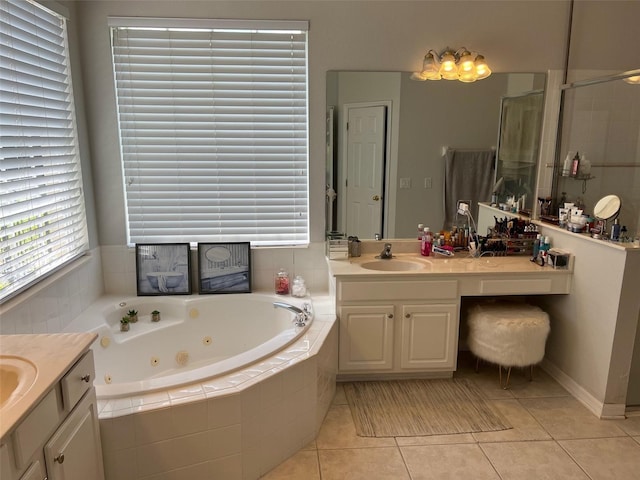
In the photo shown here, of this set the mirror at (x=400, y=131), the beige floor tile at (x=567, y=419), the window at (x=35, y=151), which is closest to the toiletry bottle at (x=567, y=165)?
the mirror at (x=400, y=131)

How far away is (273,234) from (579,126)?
223 centimetres

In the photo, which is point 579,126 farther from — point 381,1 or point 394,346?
point 394,346

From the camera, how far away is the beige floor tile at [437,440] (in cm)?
254

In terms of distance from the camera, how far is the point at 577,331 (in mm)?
2969


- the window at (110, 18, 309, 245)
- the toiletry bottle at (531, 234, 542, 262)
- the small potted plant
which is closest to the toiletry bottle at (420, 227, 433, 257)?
the toiletry bottle at (531, 234, 542, 262)

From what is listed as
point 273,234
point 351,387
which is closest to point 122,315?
point 273,234

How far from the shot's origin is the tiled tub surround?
2.00 m

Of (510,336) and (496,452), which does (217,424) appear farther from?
(510,336)

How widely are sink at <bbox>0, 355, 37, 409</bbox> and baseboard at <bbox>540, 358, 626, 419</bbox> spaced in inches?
111

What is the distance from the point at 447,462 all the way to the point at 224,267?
185 centimetres

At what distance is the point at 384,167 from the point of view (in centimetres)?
328

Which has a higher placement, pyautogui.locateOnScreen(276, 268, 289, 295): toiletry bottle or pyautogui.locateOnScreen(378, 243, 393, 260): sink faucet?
pyautogui.locateOnScreen(378, 243, 393, 260): sink faucet

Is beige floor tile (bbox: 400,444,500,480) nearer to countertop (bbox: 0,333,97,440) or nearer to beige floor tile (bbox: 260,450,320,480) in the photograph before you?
beige floor tile (bbox: 260,450,320,480)

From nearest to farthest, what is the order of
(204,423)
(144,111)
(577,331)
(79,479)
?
(79,479)
(204,423)
(577,331)
(144,111)
